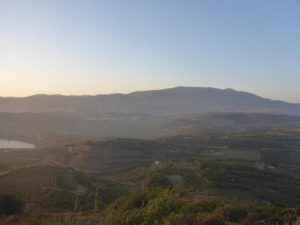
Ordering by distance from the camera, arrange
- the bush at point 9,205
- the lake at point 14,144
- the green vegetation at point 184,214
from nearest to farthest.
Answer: the green vegetation at point 184,214, the bush at point 9,205, the lake at point 14,144

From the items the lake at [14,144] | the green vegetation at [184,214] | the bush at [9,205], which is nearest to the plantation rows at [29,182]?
the bush at [9,205]

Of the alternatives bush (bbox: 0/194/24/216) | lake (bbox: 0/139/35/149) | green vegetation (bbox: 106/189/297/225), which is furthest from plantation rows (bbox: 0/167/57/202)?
lake (bbox: 0/139/35/149)

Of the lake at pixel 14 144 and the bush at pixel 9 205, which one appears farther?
the lake at pixel 14 144

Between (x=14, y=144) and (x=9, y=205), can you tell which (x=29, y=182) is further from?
(x=14, y=144)

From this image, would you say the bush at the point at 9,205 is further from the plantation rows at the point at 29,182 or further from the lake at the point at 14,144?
the lake at the point at 14,144

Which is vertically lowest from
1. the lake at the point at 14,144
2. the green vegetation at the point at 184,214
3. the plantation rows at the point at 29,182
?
the lake at the point at 14,144

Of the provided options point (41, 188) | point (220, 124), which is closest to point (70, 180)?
point (41, 188)
